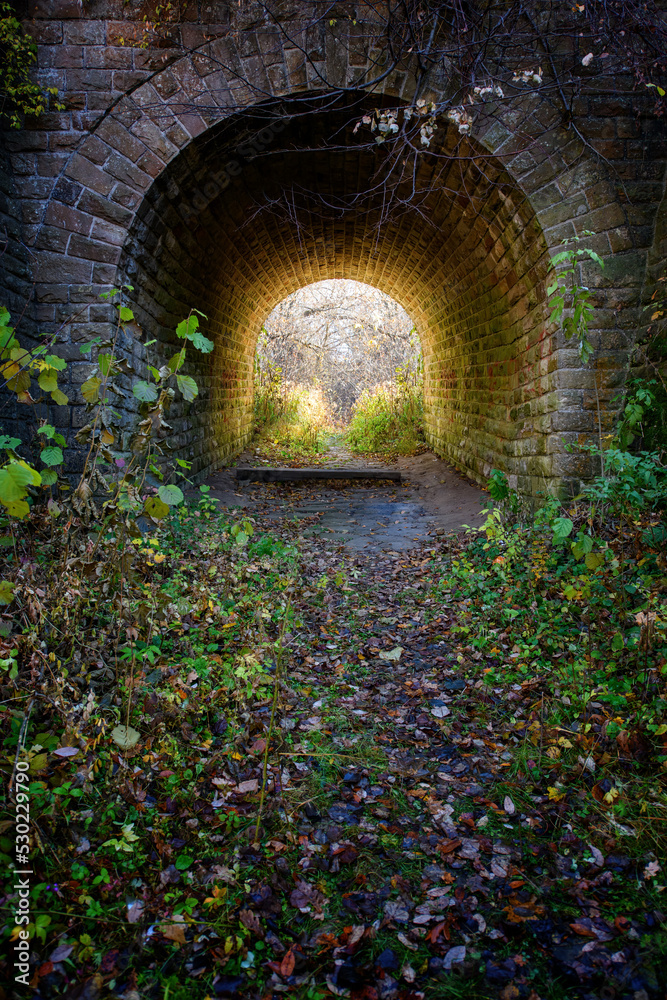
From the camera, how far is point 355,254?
9.28 meters

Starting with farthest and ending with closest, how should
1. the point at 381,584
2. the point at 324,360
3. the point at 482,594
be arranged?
the point at 324,360 → the point at 381,584 → the point at 482,594

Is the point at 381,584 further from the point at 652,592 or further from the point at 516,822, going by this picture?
the point at 516,822

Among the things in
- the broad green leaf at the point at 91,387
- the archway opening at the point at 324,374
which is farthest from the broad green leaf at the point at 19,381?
the archway opening at the point at 324,374

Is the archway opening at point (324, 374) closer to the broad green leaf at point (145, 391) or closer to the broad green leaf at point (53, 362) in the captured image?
the broad green leaf at point (53, 362)

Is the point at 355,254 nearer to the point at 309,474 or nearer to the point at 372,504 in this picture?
the point at 309,474

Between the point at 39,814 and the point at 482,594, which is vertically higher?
the point at 482,594

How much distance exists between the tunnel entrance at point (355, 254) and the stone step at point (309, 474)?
672 mm

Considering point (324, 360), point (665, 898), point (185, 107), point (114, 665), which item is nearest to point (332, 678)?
point (114, 665)

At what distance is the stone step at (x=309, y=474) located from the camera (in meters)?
8.82

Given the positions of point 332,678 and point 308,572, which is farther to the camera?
point 308,572

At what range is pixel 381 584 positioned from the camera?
15.6 ft

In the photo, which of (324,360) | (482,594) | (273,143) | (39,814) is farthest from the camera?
(324,360)

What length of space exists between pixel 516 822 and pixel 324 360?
67.1 feet

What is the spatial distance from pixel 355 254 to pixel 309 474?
3787 millimetres
